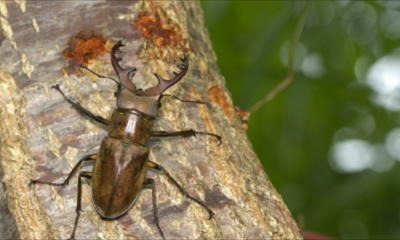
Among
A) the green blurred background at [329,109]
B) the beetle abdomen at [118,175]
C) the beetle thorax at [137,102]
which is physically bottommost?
the green blurred background at [329,109]

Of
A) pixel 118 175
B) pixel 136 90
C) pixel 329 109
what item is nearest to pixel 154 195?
pixel 118 175

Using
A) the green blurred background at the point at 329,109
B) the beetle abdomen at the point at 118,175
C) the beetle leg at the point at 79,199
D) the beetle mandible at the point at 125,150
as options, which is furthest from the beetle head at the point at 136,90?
the green blurred background at the point at 329,109

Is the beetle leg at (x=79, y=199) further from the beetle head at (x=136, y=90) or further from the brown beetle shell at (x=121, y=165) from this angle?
the beetle head at (x=136, y=90)

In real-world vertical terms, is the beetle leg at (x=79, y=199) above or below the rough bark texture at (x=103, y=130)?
below

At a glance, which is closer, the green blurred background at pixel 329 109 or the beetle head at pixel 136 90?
the beetle head at pixel 136 90

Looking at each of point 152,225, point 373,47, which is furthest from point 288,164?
point 152,225

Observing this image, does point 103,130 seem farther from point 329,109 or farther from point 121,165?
point 329,109

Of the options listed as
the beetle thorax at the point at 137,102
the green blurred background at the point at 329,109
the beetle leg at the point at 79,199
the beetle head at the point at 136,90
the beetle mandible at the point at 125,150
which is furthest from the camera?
the green blurred background at the point at 329,109

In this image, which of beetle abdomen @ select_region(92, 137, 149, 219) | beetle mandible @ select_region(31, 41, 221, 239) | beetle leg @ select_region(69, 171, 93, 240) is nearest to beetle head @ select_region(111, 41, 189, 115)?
beetle mandible @ select_region(31, 41, 221, 239)
